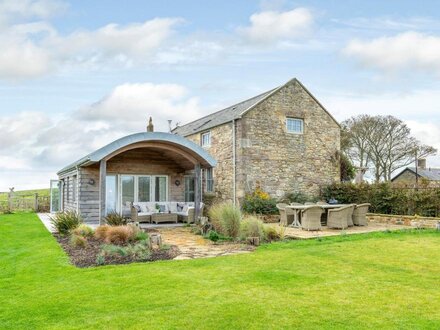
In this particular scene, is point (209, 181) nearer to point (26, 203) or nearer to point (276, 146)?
point (276, 146)

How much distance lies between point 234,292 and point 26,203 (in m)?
23.0

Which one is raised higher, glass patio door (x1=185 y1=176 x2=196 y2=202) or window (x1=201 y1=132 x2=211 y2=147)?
window (x1=201 y1=132 x2=211 y2=147)

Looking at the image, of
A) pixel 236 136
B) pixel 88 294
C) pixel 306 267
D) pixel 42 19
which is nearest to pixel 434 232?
pixel 306 267

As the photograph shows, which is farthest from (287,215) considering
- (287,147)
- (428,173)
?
(428,173)

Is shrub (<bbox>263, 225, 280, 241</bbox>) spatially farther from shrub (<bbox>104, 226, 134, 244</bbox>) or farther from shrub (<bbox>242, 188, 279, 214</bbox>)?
shrub (<bbox>242, 188, 279, 214</bbox>)

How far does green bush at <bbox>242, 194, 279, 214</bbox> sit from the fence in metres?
14.9

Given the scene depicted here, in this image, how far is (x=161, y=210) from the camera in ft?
51.4

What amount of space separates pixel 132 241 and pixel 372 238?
650 centimetres

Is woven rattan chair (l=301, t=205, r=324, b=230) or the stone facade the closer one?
woven rattan chair (l=301, t=205, r=324, b=230)

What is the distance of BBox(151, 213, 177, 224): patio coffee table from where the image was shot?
14984 millimetres

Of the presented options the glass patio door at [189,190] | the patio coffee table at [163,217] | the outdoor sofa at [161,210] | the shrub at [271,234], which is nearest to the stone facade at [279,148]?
the glass patio door at [189,190]

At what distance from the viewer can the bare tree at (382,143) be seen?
1203 inches

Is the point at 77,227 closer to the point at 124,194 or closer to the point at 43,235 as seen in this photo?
the point at 43,235

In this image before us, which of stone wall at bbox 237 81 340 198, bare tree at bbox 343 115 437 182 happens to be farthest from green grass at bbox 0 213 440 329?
bare tree at bbox 343 115 437 182
